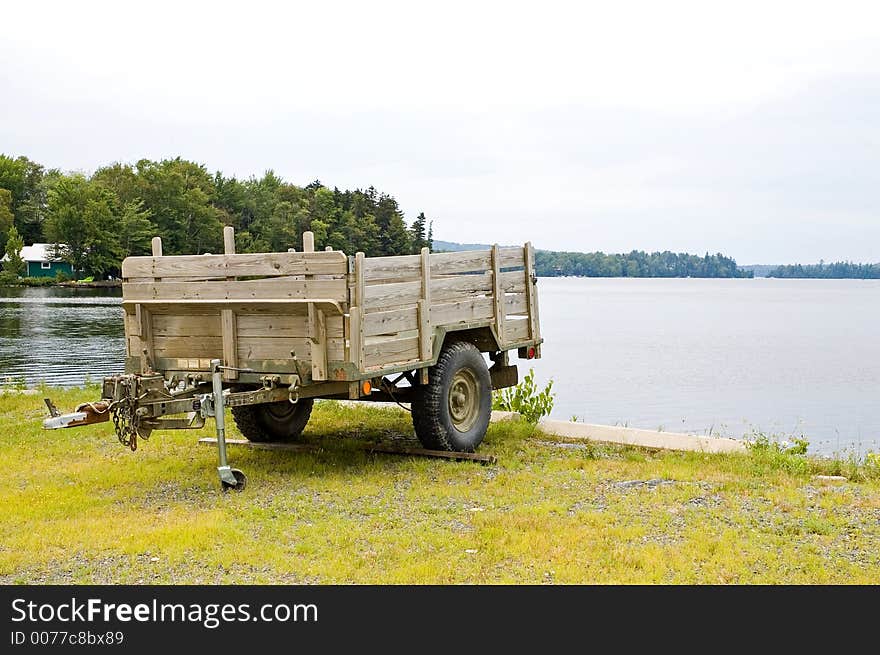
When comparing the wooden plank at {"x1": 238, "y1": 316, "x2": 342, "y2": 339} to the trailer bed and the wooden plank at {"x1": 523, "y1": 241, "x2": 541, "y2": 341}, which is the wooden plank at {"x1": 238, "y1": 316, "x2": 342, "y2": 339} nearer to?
the trailer bed

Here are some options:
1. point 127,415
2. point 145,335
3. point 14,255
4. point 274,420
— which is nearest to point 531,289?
point 274,420

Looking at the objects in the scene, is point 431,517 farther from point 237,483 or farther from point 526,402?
point 526,402

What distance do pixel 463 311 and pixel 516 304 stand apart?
1264mm

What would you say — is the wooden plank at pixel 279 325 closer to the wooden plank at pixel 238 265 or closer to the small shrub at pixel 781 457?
the wooden plank at pixel 238 265

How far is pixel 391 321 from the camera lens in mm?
9555

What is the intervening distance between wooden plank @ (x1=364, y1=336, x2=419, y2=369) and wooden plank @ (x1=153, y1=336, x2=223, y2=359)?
1546 mm

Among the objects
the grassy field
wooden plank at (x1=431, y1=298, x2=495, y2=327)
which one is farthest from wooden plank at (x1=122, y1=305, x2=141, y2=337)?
wooden plank at (x1=431, y1=298, x2=495, y2=327)

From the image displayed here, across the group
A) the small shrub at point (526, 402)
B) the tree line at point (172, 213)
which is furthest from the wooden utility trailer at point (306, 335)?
the tree line at point (172, 213)

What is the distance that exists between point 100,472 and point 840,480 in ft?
23.9

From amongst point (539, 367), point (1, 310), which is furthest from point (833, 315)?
point (1, 310)

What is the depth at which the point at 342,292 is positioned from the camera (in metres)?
8.99

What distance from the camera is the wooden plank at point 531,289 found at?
39.1 ft

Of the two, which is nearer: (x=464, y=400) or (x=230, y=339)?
(x=230, y=339)

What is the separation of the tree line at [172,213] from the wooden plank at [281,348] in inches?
3701
